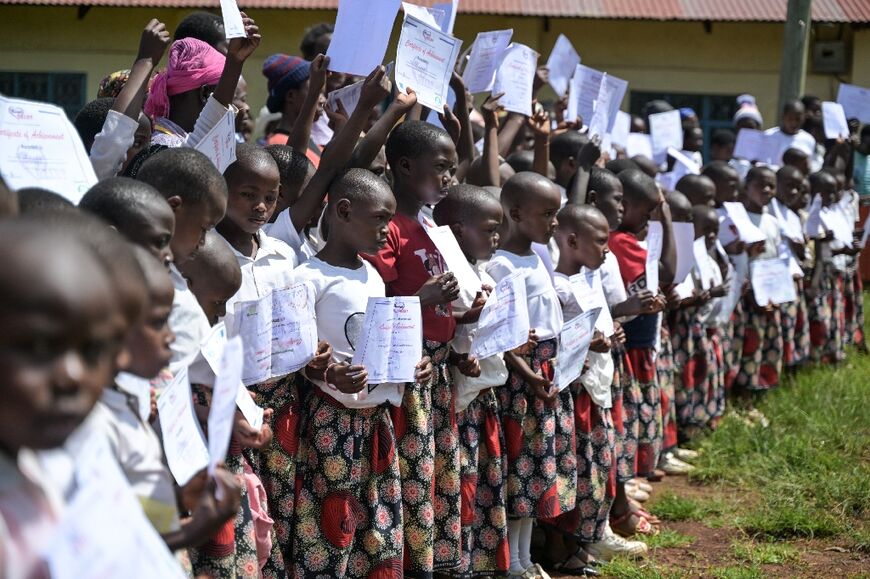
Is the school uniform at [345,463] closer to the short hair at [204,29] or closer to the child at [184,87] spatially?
the child at [184,87]

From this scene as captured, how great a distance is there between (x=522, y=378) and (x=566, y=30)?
11754 mm

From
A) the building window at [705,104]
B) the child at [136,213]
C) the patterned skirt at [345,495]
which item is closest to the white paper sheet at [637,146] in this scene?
the patterned skirt at [345,495]

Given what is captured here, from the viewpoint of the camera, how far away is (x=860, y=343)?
933 cm

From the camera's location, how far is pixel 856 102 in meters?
9.57

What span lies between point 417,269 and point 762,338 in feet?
14.6

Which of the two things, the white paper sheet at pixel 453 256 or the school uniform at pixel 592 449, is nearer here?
the white paper sheet at pixel 453 256

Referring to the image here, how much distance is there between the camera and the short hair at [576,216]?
4.48 metres

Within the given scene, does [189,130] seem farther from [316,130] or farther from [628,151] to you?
[628,151]

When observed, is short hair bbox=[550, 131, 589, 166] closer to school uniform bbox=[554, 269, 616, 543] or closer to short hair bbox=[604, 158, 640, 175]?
short hair bbox=[604, 158, 640, 175]

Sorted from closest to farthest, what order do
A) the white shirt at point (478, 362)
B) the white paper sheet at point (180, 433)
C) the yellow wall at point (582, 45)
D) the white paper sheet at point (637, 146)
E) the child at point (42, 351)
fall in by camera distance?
the child at point (42, 351), the white paper sheet at point (180, 433), the white shirt at point (478, 362), the white paper sheet at point (637, 146), the yellow wall at point (582, 45)

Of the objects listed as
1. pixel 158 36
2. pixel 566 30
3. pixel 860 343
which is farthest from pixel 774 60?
pixel 158 36

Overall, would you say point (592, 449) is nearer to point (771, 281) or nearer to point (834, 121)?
point (771, 281)

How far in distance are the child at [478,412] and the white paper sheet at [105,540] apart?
2309 millimetres

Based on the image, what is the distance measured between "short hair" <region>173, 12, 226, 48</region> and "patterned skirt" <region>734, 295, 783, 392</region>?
4370 millimetres
